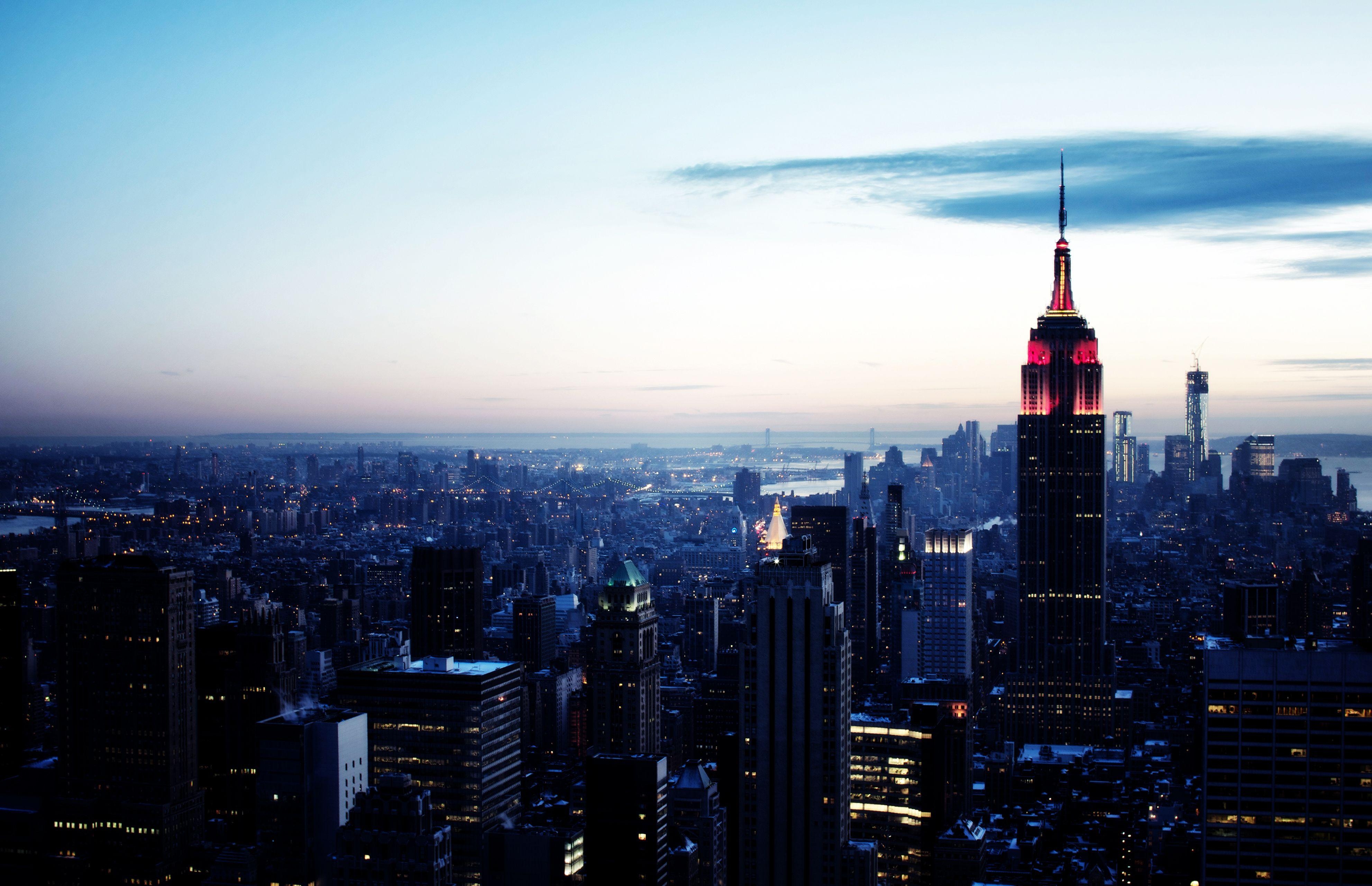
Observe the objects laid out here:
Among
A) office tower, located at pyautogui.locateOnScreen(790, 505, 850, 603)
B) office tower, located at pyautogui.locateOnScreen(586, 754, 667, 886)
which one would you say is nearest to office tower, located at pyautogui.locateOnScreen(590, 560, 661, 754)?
office tower, located at pyautogui.locateOnScreen(586, 754, 667, 886)

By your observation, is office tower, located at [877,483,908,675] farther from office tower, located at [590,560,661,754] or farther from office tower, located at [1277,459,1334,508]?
office tower, located at [590,560,661,754]

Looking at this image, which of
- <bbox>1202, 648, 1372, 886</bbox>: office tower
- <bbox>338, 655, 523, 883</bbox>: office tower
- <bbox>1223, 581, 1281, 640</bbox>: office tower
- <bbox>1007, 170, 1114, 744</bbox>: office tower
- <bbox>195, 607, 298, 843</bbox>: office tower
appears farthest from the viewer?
<bbox>1007, 170, 1114, 744</bbox>: office tower

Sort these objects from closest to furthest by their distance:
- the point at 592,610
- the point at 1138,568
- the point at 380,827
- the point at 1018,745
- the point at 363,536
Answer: the point at 380,827 → the point at 592,610 → the point at 363,536 → the point at 1018,745 → the point at 1138,568

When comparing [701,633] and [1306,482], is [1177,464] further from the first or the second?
[701,633]

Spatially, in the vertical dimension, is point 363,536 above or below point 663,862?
above

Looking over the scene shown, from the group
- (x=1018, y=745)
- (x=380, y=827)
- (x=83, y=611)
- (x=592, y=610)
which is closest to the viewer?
A: (x=380, y=827)

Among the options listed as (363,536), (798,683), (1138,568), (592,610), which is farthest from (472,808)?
(1138,568)

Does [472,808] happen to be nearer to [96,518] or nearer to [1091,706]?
[96,518]
